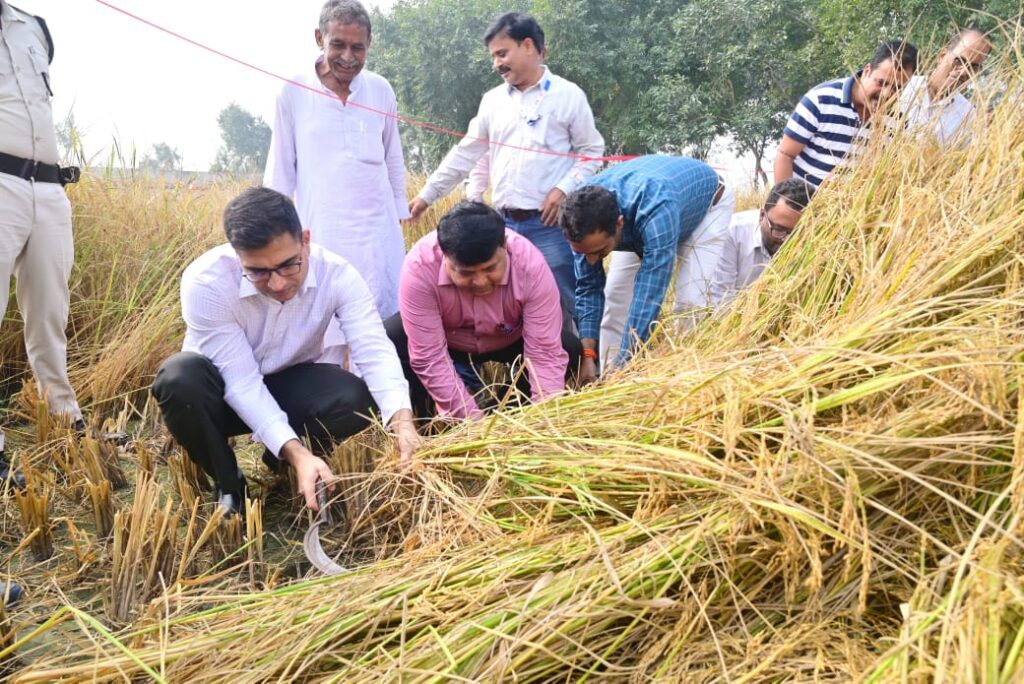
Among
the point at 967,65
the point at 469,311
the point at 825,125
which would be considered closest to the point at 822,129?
the point at 825,125

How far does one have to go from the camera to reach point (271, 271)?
230 cm

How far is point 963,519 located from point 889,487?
0.12m

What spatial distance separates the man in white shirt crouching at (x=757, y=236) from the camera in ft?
9.45

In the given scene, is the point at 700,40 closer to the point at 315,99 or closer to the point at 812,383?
the point at 315,99

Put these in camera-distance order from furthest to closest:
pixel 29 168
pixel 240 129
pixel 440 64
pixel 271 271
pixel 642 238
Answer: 1. pixel 240 129
2. pixel 440 64
3. pixel 642 238
4. pixel 29 168
5. pixel 271 271

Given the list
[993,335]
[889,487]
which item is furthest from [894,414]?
[993,335]

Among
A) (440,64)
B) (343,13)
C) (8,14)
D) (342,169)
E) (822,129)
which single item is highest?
(440,64)

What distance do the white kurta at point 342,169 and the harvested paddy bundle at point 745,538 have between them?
1.93 metres

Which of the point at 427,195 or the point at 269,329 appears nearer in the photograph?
the point at 269,329

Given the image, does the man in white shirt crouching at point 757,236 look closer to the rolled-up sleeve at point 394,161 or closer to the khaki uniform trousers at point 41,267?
the rolled-up sleeve at point 394,161

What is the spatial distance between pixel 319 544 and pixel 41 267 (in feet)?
5.70

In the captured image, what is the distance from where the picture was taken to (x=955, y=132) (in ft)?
6.97

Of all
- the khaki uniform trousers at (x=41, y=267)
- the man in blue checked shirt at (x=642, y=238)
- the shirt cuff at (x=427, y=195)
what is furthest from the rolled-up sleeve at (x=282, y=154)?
the man in blue checked shirt at (x=642, y=238)

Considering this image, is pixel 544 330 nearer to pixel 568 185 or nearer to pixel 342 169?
pixel 568 185
